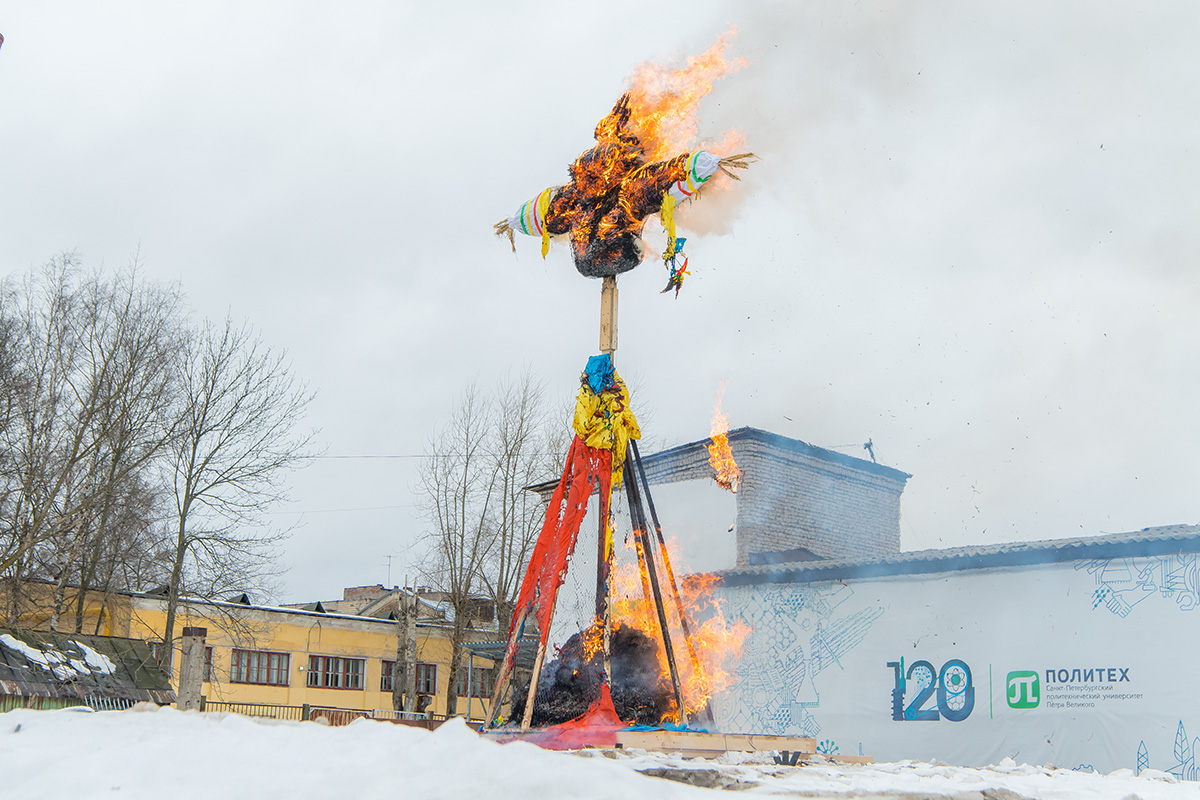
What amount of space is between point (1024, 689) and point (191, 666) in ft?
38.3

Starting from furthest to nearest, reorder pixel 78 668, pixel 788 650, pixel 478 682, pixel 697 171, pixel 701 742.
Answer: pixel 478 682, pixel 788 650, pixel 78 668, pixel 697 171, pixel 701 742

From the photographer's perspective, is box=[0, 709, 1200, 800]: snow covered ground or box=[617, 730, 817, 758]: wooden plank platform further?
box=[617, 730, 817, 758]: wooden plank platform

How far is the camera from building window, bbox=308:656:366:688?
29078 mm

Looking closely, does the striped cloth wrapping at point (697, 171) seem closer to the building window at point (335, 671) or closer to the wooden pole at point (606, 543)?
the wooden pole at point (606, 543)

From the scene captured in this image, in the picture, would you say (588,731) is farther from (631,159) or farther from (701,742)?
(631,159)

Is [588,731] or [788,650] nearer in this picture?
[588,731]

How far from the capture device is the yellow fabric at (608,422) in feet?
33.9

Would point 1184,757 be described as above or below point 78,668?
below

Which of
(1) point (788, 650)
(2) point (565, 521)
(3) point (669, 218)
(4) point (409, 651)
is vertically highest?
(3) point (669, 218)

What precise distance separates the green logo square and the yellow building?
1530cm

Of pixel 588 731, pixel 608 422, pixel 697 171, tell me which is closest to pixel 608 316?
pixel 608 422

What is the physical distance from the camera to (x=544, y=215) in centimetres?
1138

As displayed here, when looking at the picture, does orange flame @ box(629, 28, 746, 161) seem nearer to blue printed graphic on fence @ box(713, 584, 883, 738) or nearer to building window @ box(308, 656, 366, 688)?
blue printed graphic on fence @ box(713, 584, 883, 738)

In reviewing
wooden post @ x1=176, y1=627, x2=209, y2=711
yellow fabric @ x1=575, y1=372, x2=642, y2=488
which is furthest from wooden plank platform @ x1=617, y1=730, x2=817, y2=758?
wooden post @ x1=176, y1=627, x2=209, y2=711
